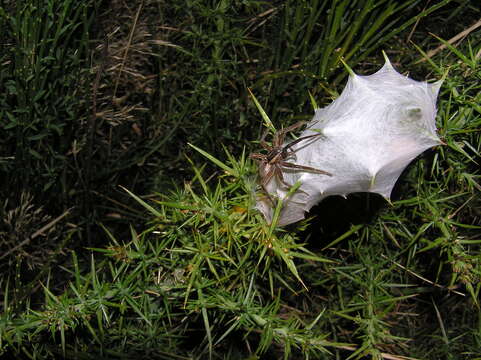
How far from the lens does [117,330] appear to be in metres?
1.76

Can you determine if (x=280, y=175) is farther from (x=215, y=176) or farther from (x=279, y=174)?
(x=215, y=176)

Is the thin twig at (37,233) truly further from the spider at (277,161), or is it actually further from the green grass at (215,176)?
the spider at (277,161)

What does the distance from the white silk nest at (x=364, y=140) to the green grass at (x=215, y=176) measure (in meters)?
0.43

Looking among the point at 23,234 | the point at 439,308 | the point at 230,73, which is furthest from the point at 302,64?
the point at 23,234

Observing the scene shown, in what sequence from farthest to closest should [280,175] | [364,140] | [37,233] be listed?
1. [37,233]
2. [280,175]
3. [364,140]

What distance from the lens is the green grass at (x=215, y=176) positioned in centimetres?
169

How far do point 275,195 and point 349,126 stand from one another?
0.28 meters

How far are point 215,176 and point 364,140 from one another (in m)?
0.99

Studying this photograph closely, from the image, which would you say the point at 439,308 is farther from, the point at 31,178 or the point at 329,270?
the point at 31,178

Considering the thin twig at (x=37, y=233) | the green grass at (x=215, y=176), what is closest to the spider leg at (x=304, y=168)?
the green grass at (x=215, y=176)

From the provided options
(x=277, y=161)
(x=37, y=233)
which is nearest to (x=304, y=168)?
(x=277, y=161)

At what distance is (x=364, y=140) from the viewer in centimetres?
107

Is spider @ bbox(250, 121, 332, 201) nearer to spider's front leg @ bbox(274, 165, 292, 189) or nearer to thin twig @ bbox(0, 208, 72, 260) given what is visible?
spider's front leg @ bbox(274, 165, 292, 189)

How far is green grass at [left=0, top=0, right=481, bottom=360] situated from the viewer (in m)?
1.69
